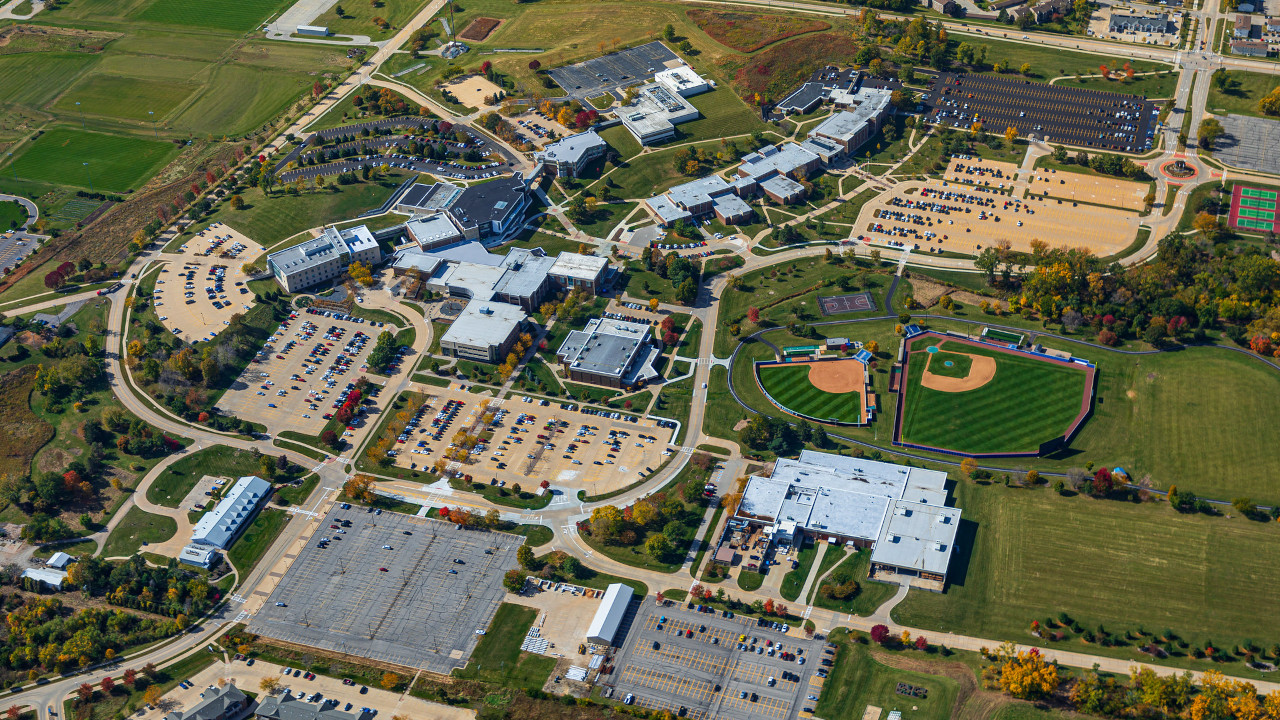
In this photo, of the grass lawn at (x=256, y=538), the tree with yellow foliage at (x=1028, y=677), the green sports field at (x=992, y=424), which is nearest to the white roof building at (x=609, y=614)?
the tree with yellow foliage at (x=1028, y=677)

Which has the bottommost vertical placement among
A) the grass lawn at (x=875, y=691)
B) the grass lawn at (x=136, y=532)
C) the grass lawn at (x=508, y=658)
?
the grass lawn at (x=875, y=691)

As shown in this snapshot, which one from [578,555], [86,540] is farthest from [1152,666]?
[86,540]

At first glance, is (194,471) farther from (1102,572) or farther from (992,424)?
(1102,572)

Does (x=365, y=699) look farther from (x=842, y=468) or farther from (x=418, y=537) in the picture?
(x=842, y=468)

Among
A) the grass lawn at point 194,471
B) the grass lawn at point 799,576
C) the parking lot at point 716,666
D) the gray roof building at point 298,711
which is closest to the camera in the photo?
the parking lot at point 716,666

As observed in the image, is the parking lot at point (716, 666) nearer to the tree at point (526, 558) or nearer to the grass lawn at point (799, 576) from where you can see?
the grass lawn at point (799, 576)

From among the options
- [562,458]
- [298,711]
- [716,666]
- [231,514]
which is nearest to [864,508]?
[716,666]

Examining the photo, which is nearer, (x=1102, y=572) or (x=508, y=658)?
(x=508, y=658)
